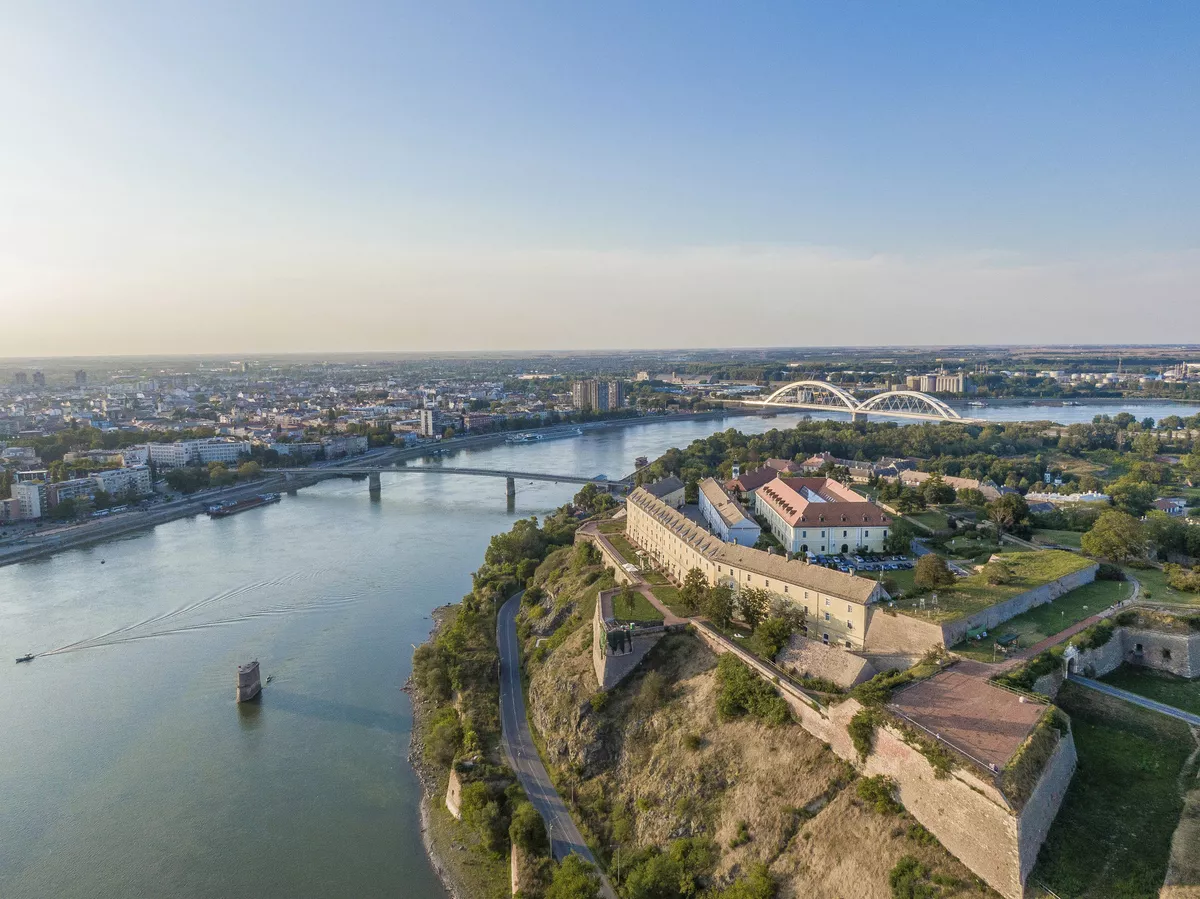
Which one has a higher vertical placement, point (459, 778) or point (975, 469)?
point (975, 469)

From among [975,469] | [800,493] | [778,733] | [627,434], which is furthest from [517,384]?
[778,733]

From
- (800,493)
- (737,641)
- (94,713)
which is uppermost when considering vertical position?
(800,493)

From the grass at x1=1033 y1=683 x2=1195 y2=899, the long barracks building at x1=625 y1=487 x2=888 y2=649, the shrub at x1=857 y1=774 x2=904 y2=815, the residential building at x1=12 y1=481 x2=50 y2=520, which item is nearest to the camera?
the grass at x1=1033 y1=683 x2=1195 y2=899

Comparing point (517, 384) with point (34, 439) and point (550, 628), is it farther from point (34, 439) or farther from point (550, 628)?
point (550, 628)

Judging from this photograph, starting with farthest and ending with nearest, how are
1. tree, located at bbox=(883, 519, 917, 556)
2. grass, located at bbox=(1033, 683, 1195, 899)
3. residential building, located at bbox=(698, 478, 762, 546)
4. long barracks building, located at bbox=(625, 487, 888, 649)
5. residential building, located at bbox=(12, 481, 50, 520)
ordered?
residential building, located at bbox=(12, 481, 50, 520), residential building, located at bbox=(698, 478, 762, 546), tree, located at bbox=(883, 519, 917, 556), long barracks building, located at bbox=(625, 487, 888, 649), grass, located at bbox=(1033, 683, 1195, 899)

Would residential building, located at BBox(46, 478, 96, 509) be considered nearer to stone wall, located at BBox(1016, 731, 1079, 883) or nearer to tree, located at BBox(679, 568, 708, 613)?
tree, located at BBox(679, 568, 708, 613)

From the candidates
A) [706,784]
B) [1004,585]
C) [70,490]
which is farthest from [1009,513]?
[70,490]

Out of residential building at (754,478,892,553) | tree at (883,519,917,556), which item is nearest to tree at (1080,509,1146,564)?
tree at (883,519,917,556)
